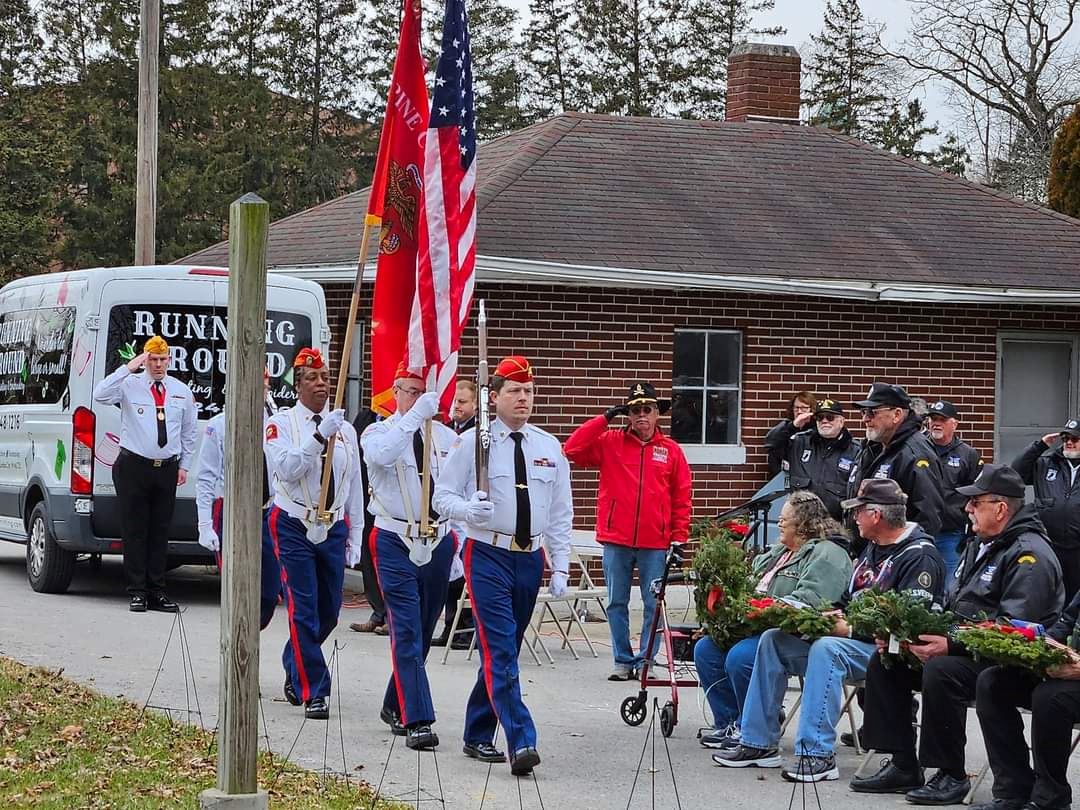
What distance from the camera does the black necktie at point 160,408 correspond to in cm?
1354

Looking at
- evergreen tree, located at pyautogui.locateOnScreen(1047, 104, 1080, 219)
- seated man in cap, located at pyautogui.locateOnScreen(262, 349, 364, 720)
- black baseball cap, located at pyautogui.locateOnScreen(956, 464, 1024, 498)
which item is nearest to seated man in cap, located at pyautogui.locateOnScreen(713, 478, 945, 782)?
black baseball cap, located at pyautogui.locateOnScreen(956, 464, 1024, 498)

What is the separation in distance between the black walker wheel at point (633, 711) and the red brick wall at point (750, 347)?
5691 mm

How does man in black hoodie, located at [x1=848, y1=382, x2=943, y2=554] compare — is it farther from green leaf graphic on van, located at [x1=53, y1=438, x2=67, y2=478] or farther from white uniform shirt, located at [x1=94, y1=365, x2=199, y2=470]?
green leaf graphic on van, located at [x1=53, y1=438, x2=67, y2=478]

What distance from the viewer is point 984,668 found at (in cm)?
798

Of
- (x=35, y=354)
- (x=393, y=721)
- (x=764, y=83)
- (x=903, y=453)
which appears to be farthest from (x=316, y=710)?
(x=764, y=83)

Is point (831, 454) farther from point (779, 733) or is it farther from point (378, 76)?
point (378, 76)

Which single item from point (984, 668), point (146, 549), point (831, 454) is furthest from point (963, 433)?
point (984, 668)

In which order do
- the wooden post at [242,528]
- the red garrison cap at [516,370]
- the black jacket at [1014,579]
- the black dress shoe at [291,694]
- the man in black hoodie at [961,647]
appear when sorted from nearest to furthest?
the wooden post at [242,528] < the black jacket at [1014,579] < the man in black hoodie at [961,647] < the red garrison cap at [516,370] < the black dress shoe at [291,694]

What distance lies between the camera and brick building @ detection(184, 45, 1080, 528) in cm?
1538

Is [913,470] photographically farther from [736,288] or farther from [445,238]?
[736,288]

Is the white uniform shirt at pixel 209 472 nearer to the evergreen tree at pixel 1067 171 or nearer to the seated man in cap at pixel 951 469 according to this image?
the seated man in cap at pixel 951 469

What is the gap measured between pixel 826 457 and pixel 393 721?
5450mm

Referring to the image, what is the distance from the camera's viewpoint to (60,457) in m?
14.1

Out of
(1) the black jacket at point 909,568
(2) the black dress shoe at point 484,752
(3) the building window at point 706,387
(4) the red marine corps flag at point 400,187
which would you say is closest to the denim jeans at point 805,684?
(1) the black jacket at point 909,568
